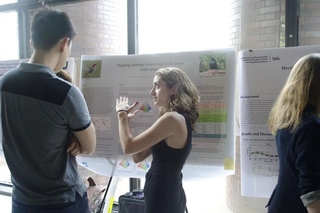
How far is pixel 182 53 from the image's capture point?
6.50ft

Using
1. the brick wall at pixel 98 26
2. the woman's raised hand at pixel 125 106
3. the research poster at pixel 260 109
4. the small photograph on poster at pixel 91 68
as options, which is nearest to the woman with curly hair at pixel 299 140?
the research poster at pixel 260 109

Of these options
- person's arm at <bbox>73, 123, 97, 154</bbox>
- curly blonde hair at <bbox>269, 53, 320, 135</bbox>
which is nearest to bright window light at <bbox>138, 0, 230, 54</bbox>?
curly blonde hair at <bbox>269, 53, 320, 135</bbox>

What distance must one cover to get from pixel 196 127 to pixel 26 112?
1.06 m

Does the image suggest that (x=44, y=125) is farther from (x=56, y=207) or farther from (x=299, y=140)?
(x=299, y=140)

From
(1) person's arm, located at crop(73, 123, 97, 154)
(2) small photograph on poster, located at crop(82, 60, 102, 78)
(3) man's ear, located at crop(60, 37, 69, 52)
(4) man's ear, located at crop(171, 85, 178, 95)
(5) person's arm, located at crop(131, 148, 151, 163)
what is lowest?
(5) person's arm, located at crop(131, 148, 151, 163)

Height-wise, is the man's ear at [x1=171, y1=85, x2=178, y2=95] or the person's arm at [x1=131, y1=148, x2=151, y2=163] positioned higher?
the man's ear at [x1=171, y1=85, x2=178, y2=95]

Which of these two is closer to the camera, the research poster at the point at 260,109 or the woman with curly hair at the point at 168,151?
the woman with curly hair at the point at 168,151

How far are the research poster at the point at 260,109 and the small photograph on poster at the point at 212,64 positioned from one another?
0.12m

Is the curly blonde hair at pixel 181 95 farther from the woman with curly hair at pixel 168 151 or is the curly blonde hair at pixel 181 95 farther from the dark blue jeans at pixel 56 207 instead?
the dark blue jeans at pixel 56 207

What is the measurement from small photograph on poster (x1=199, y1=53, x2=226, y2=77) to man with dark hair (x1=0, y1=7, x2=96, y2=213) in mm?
879

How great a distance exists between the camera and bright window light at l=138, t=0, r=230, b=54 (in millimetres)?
2404

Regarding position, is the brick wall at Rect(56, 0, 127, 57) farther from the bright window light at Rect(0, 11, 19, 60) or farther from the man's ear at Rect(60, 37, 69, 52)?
the man's ear at Rect(60, 37, 69, 52)

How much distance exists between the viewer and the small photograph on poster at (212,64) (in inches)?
74.0

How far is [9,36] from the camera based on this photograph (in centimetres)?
329
